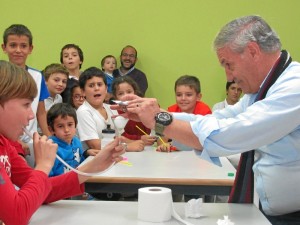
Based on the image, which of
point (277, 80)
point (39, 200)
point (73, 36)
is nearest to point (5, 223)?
point (39, 200)

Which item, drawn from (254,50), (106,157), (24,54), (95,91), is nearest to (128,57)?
(95,91)

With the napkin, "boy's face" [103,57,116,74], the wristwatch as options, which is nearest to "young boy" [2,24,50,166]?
the wristwatch

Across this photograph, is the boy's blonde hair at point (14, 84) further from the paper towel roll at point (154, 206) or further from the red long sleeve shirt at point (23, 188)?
the paper towel roll at point (154, 206)

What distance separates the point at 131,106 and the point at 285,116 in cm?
55

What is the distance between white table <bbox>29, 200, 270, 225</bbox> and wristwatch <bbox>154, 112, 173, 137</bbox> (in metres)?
0.30

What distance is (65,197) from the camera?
5.49 ft

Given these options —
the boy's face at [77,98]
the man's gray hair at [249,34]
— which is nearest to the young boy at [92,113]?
the boy's face at [77,98]

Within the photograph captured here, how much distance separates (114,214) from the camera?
1496 mm

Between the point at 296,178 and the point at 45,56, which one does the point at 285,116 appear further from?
the point at 45,56

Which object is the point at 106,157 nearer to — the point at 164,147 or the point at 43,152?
the point at 43,152

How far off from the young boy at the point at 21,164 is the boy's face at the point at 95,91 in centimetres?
189

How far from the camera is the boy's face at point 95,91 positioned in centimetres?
356

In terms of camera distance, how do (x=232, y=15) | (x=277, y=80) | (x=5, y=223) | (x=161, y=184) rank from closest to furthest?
(x=5, y=223) < (x=277, y=80) < (x=161, y=184) < (x=232, y=15)

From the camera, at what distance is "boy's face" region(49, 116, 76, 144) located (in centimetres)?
282
